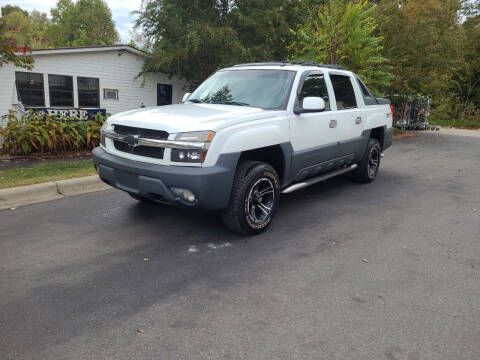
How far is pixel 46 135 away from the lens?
9.80 metres

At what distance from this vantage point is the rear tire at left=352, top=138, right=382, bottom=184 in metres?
6.95

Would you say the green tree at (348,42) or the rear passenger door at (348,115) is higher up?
the green tree at (348,42)

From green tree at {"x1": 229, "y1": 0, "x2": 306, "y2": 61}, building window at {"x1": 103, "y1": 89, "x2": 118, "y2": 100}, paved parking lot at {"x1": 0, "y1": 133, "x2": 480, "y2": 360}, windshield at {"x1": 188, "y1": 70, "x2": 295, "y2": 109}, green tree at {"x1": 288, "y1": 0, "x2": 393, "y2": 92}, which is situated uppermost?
green tree at {"x1": 229, "y1": 0, "x2": 306, "y2": 61}

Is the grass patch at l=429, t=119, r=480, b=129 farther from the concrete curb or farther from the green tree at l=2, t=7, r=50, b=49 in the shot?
the green tree at l=2, t=7, r=50, b=49

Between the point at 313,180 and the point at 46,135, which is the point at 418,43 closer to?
the point at 313,180

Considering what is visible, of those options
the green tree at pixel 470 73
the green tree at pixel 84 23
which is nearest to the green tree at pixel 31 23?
the green tree at pixel 84 23

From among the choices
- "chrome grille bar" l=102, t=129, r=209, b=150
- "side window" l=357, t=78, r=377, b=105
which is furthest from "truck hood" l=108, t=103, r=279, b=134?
"side window" l=357, t=78, r=377, b=105

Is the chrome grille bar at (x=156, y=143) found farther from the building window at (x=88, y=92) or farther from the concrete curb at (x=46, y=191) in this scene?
the building window at (x=88, y=92)

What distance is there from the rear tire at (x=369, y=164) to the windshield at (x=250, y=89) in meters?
2.56

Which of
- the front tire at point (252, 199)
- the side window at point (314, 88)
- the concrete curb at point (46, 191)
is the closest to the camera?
the front tire at point (252, 199)

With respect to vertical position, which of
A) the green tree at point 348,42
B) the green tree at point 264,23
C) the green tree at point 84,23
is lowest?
the green tree at point 348,42

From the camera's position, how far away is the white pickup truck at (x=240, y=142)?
3936 mm

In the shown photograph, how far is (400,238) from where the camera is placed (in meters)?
4.58

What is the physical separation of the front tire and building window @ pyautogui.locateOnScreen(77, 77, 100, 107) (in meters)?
12.6
